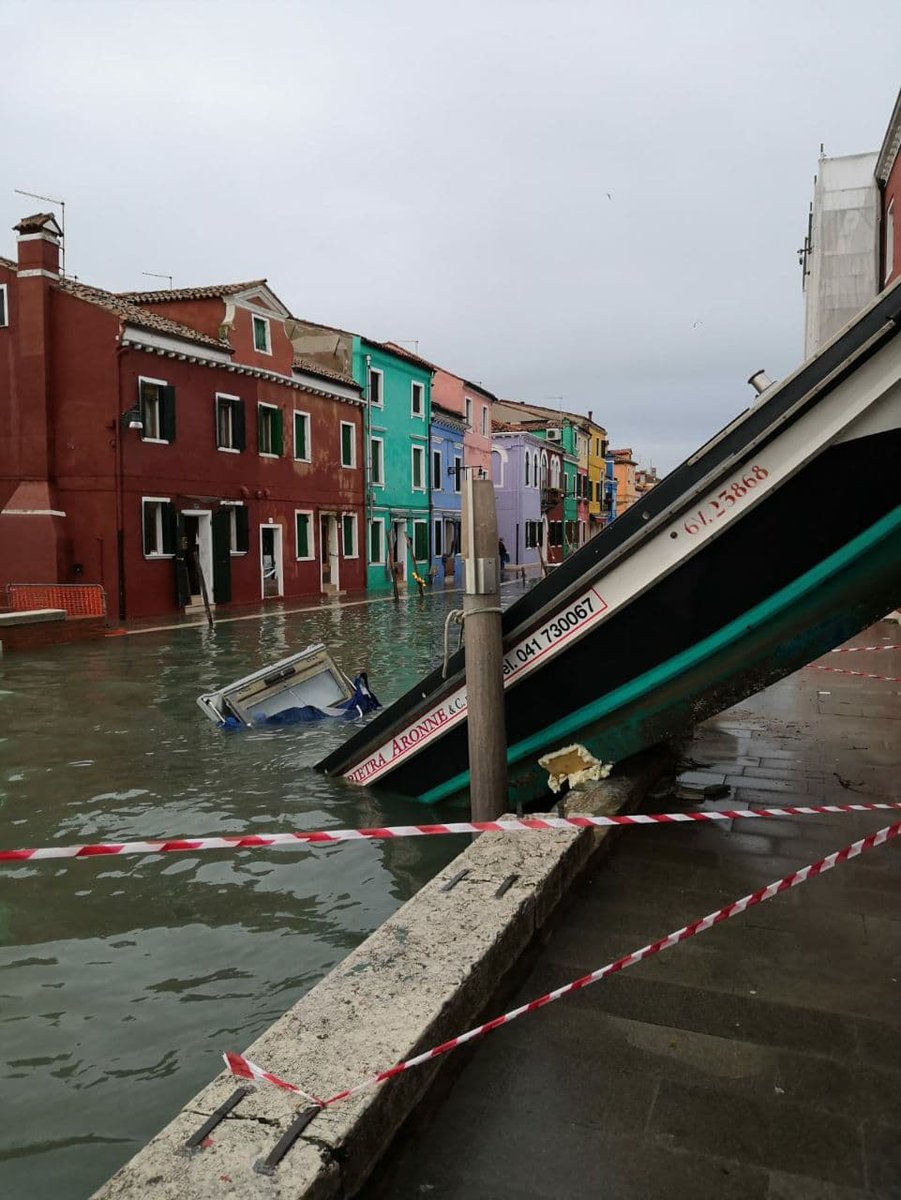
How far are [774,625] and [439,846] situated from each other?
2491 millimetres

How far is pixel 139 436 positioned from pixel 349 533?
1129 cm

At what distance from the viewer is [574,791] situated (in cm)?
538

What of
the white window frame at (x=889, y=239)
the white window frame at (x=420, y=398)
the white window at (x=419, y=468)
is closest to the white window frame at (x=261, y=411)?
the white window frame at (x=420, y=398)

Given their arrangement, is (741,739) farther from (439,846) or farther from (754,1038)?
(754,1038)

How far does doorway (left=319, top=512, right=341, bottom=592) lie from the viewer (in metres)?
31.8

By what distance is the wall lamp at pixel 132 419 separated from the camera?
2192 centimetres

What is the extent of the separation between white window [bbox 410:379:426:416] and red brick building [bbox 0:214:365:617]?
1034cm

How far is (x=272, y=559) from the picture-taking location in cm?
2847

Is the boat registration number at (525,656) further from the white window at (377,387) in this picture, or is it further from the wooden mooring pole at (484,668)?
the white window at (377,387)

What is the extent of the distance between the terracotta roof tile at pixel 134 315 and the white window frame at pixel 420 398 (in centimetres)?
1319

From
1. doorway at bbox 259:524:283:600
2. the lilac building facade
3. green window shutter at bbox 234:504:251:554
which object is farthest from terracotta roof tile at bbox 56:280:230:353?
the lilac building facade

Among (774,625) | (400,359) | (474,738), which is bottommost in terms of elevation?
(474,738)

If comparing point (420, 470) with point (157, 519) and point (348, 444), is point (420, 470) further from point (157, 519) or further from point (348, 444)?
point (157, 519)

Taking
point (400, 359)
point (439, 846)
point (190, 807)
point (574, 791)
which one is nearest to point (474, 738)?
point (574, 791)
